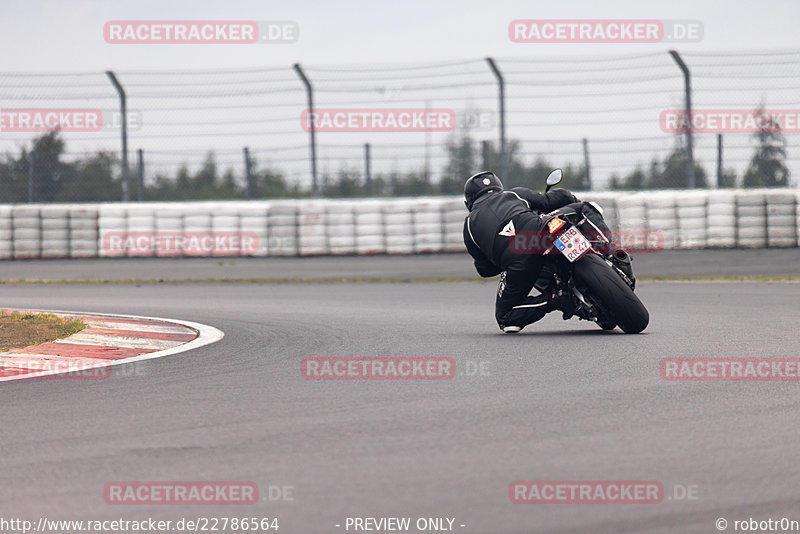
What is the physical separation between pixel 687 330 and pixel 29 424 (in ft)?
17.8

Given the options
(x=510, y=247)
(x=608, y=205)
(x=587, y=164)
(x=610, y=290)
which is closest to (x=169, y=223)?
(x=587, y=164)

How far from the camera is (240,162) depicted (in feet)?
68.4

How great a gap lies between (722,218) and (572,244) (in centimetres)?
1060

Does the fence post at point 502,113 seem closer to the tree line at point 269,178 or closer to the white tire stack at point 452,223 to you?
the tree line at point 269,178

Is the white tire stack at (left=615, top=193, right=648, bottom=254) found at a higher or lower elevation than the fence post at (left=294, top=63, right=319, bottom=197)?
lower

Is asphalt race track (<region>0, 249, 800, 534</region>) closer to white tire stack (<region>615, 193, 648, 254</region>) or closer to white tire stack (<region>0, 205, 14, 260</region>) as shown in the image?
white tire stack (<region>615, 193, 648, 254</region>)

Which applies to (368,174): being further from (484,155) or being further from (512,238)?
(512,238)

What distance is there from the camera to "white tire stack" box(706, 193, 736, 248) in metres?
18.2

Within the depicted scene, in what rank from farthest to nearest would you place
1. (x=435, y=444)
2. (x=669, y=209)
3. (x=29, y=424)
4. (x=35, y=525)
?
(x=669, y=209)
(x=29, y=424)
(x=435, y=444)
(x=35, y=525)

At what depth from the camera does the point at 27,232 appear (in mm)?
19953

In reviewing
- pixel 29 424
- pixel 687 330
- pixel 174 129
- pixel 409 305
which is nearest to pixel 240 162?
pixel 174 129

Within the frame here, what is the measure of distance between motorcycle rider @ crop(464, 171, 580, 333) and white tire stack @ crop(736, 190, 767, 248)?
9994mm

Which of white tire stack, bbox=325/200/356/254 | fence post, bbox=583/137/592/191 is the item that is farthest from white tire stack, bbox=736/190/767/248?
white tire stack, bbox=325/200/356/254

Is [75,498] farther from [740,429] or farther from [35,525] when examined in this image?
[740,429]
